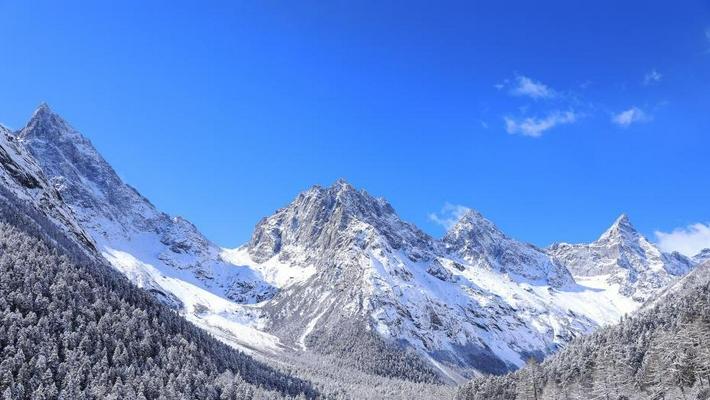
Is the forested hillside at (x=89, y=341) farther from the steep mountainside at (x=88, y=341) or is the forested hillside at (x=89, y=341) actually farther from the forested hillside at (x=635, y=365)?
the forested hillside at (x=635, y=365)

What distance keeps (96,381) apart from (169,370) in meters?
24.6

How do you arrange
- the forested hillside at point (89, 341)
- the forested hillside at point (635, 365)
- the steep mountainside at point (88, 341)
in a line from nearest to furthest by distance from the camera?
the forested hillside at point (635, 365) < the forested hillside at point (89, 341) < the steep mountainside at point (88, 341)

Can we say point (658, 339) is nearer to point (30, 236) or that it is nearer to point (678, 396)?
point (678, 396)

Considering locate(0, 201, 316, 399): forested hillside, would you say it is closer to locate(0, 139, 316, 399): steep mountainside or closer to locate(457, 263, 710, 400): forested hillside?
locate(0, 139, 316, 399): steep mountainside

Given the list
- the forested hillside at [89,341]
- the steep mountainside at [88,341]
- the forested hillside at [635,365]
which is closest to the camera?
the forested hillside at [635,365]

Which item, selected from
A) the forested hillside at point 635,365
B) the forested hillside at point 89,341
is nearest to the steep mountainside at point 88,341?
the forested hillside at point 89,341

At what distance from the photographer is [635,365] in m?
144

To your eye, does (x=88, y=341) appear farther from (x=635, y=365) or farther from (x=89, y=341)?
(x=635, y=365)

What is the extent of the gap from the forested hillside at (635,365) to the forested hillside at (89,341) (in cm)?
7012

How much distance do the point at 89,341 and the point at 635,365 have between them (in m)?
129

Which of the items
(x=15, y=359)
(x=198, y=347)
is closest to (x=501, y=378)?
(x=198, y=347)

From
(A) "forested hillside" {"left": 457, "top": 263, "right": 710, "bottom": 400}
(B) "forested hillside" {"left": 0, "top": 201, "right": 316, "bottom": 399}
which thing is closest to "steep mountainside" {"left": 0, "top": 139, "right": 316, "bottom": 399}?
(B) "forested hillside" {"left": 0, "top": 201, "right": 316, "bottom": 399}

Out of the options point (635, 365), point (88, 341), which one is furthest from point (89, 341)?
point (635, 365)

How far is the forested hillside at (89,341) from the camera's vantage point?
13175 cm
